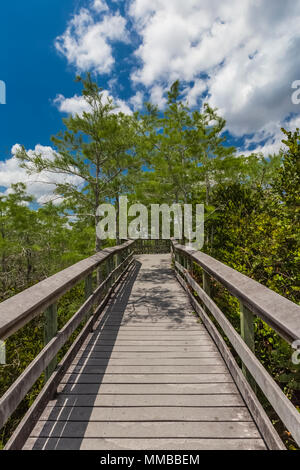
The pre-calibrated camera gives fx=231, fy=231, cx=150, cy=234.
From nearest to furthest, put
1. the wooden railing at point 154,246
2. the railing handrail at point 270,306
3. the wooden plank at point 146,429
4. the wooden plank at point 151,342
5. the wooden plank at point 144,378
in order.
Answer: the railing handrail at point 270,306
the wooden plank at point 146,429
the wooden plank at point 144,378
the wooden plank at point 151,342
the wooden railing at point 154,246

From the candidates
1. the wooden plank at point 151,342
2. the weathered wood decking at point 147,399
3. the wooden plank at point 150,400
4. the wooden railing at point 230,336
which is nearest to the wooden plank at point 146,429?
the weathered wood decking at point 147,399

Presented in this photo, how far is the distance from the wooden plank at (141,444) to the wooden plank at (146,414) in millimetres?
207

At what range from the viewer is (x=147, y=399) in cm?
228

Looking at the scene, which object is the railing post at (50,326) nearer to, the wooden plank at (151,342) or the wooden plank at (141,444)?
the wooden plank at (141,444)

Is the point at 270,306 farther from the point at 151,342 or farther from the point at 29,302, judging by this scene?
the point at 151,342

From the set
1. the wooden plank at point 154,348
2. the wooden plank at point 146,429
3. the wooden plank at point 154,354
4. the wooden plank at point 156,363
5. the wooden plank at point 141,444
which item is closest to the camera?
the wooden plank at point 141,444

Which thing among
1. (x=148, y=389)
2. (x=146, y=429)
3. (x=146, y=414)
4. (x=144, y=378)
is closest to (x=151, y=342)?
(x=144, y=378)

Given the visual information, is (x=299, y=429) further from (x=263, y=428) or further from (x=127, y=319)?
(x=127, y=319)

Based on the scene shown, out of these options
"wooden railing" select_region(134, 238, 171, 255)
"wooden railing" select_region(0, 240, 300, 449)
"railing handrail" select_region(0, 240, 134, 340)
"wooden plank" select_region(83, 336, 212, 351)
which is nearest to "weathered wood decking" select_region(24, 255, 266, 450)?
"wooden plank" select_region(83, 336, 212, 351)

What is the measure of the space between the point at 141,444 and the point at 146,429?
0.49ft

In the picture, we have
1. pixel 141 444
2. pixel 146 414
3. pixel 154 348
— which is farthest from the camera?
pixel 154 348

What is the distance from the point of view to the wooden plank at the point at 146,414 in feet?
6.66

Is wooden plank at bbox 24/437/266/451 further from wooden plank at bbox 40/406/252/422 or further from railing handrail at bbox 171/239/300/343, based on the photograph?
railing handrail at bbox 171/239/300/343
